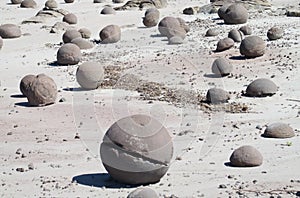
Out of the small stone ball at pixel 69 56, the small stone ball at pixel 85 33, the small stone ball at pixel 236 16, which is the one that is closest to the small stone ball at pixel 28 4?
the small stone ball at pixel 85 33

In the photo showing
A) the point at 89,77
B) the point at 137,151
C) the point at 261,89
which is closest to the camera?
the point at 137,151

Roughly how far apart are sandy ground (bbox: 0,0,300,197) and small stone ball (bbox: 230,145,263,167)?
0.12 metres

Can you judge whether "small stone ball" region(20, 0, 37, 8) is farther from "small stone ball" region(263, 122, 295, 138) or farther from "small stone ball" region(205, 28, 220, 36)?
"small stone ball" region(263, 122, 295, 138)

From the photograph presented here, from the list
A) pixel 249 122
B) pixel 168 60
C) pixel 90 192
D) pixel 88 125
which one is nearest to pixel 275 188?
pixel 90 192

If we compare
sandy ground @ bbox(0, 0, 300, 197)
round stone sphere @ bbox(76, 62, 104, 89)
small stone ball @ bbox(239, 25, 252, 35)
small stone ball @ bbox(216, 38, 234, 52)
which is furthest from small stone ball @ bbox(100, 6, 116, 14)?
round stone sphere @ bbox(76, 62, 104, 89)

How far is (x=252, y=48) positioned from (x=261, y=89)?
3.53 metres

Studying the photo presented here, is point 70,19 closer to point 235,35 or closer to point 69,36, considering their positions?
point 69,36

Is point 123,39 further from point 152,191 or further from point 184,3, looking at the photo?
point 152,191

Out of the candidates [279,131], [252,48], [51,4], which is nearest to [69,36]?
[252,48]

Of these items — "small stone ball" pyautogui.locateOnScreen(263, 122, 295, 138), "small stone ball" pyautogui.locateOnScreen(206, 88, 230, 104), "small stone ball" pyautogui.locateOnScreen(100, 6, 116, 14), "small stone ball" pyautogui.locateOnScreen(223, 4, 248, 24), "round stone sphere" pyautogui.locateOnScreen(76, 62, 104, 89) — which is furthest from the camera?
"small stone ball" pyautogui.locateOnScreen(100, 6, 116, 14)

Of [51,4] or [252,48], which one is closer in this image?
[252,48]

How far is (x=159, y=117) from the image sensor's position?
13914mm

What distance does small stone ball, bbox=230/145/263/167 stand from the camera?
10.9 meters

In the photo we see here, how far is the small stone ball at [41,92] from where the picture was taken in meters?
14.8
